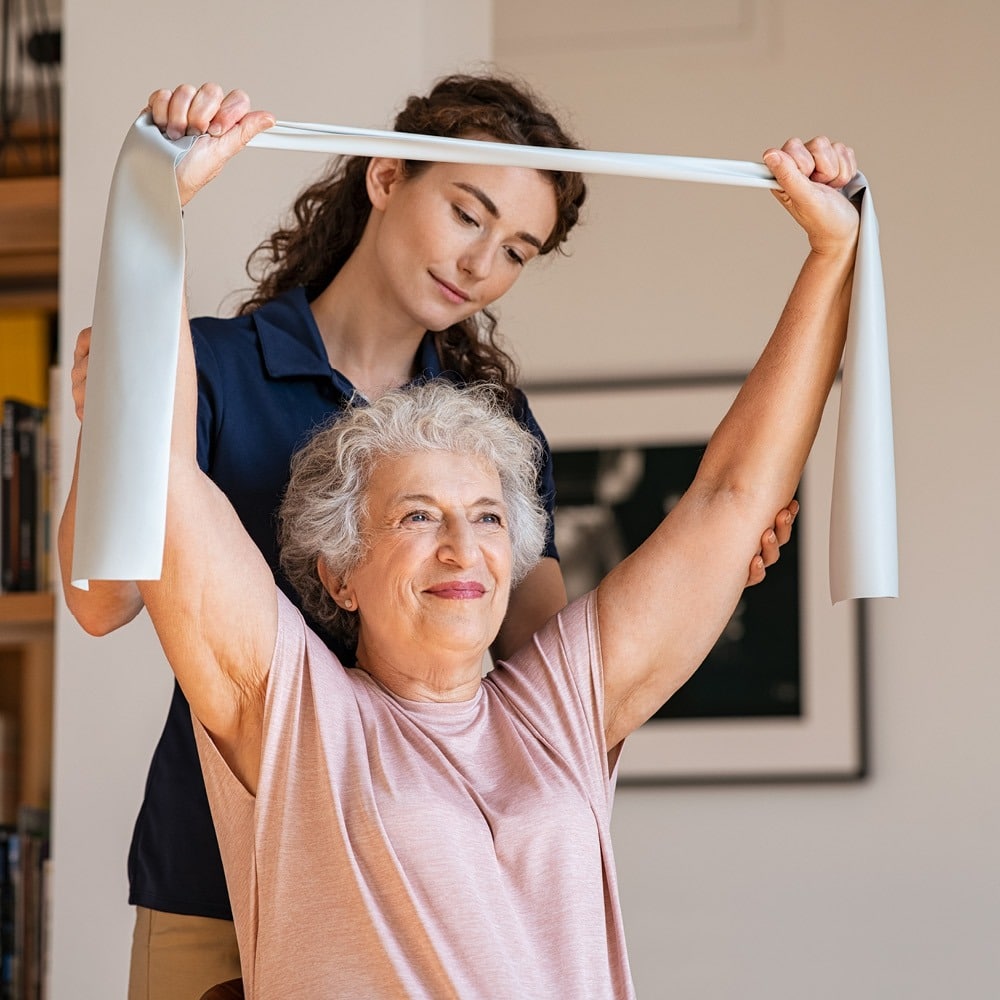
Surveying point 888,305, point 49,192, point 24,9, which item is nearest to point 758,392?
point 49,192

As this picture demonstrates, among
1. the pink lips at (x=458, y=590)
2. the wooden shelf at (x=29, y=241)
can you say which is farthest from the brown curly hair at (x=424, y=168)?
the wooden shelf at (x=29, y=241)

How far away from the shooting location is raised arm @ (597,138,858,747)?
69.4 inches

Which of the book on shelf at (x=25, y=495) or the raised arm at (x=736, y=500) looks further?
the book on shelf at (x=25, y=495)

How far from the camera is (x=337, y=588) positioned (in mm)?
1819

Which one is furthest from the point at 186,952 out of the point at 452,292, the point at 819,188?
the point at 819,188

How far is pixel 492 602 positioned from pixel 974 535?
1.84 m

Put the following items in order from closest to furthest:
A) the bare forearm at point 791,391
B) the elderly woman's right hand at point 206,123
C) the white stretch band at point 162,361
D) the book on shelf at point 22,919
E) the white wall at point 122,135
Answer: the white stretch band at point 162,361, the elderly woman's right hand at point 206,123, the bare forearm at point 791,391, the white wall at point 122,135, the book on shelf at point 22,919

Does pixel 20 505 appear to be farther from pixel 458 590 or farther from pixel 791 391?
pixel 791 391

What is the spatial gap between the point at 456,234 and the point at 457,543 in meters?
0.44

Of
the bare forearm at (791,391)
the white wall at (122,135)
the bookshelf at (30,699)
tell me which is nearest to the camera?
the bare forearm at (791,391)

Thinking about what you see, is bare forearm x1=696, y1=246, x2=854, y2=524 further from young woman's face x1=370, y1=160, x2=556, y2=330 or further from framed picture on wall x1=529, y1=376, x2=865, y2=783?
framed picture on wall x1=529, y1=376, x2=865, y2=783

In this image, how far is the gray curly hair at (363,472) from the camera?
5.90ft

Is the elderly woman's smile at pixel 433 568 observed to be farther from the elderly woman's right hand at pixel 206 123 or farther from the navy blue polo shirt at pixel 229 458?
the elderly woman's right hand at pixel 206 123

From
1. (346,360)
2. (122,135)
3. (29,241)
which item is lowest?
(346,360)
